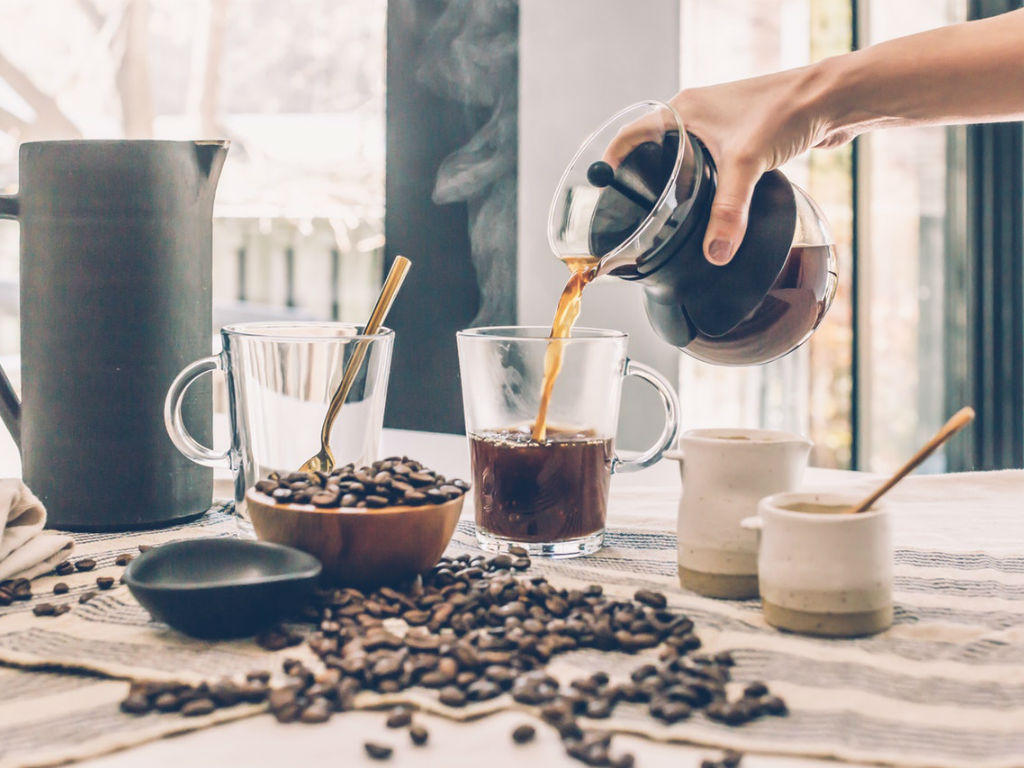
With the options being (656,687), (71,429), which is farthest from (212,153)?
(656,687)

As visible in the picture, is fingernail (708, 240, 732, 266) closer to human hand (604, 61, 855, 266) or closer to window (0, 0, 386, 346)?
human hand (604, 61, 855, 266)

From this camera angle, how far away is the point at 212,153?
4.12ft

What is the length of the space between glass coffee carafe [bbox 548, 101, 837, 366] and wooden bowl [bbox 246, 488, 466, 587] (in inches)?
12.5

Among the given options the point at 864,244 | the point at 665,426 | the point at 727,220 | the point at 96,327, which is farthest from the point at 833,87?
the point at 864,244

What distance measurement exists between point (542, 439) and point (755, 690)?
441 mm

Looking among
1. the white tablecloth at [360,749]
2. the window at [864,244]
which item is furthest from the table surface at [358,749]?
the window at [864,244]

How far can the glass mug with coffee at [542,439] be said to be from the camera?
43.6 inches

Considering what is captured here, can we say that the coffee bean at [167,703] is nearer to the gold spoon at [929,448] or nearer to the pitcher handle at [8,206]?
the gold spoon at [929,448]

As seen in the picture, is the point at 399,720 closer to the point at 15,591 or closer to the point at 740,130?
the point at 15,591

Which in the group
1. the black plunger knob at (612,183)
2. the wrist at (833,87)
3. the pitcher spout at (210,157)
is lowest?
the black plunger knob at (612,183)

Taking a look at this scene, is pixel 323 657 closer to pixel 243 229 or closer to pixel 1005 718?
pixel 1005 718

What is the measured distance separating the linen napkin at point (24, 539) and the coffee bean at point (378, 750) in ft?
1.72

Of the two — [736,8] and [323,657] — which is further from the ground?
[736,8]

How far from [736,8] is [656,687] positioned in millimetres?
3522
